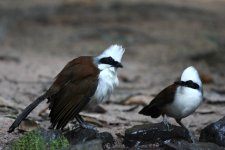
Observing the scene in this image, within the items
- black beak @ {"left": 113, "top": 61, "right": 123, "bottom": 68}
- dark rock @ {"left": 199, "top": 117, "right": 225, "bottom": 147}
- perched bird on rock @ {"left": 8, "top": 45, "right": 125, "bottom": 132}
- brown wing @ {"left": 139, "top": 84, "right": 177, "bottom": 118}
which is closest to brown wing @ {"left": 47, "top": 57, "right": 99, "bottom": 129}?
perched bird on rock @ {"left": 8, "top": 45, "right": 125, "bottom": 132}

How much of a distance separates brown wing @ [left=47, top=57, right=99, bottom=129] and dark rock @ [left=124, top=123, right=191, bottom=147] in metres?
0.69

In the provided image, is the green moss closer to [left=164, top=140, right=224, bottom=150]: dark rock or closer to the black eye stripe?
[left=164, top=140, right=224, bottom=150]: dark rock

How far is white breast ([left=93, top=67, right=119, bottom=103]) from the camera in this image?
20.6 ft

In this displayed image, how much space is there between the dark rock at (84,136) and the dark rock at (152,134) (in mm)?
232

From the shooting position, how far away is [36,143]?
5.86 metres

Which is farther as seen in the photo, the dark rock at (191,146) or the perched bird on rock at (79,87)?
the perched bird on rock at (79,87)

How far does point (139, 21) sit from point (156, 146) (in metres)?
9.08

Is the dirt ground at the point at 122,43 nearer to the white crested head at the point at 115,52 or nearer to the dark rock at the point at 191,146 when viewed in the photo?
the dark rock at the point at 191,146

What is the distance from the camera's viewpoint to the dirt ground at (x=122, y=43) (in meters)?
8.50

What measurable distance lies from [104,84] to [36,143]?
93 centimetres

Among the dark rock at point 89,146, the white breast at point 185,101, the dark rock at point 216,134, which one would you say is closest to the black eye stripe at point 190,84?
the white breast at point 185,101

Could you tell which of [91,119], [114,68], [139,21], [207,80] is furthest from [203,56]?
[114,68]

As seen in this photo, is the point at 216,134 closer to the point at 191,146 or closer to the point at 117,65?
the point at 191,146

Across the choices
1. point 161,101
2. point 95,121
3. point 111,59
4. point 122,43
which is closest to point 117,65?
point 111,59
